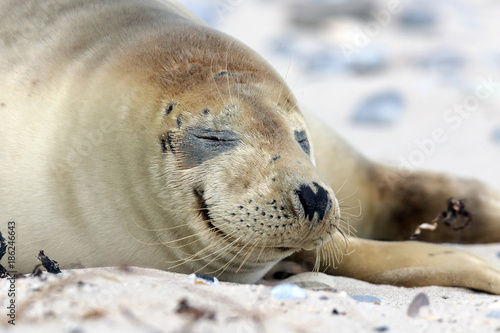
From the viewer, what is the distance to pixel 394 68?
9078mm

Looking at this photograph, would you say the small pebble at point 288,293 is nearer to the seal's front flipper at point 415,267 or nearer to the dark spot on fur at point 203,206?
the dark spot on fur at point 203,206

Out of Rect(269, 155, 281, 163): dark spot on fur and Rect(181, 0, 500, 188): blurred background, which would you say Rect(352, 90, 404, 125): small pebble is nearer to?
Rect(181, 0, 500, 188): blurred background

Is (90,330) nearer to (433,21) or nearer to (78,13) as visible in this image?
(78,13)

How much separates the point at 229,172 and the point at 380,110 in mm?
5374

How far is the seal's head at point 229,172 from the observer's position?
241cm

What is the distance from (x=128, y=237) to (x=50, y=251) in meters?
0.31

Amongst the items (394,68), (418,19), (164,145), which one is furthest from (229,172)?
(418,19)

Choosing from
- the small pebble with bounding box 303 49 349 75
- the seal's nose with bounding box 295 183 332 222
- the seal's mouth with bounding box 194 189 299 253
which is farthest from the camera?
the small pebble with bounding box 303 49 349 75

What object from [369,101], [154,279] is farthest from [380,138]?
[154,279]

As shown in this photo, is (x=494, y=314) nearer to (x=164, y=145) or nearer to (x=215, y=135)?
(x=215, y=135)

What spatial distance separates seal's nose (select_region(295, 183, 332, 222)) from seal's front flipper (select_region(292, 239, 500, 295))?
86 centimetres

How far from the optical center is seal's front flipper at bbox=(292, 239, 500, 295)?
3227 mm

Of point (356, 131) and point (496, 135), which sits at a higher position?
point (496, 135)

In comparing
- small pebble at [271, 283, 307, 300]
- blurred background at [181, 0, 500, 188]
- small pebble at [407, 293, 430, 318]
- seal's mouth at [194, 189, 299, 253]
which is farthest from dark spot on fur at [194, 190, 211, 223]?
blurred background at [181, 0, 500, 188]
